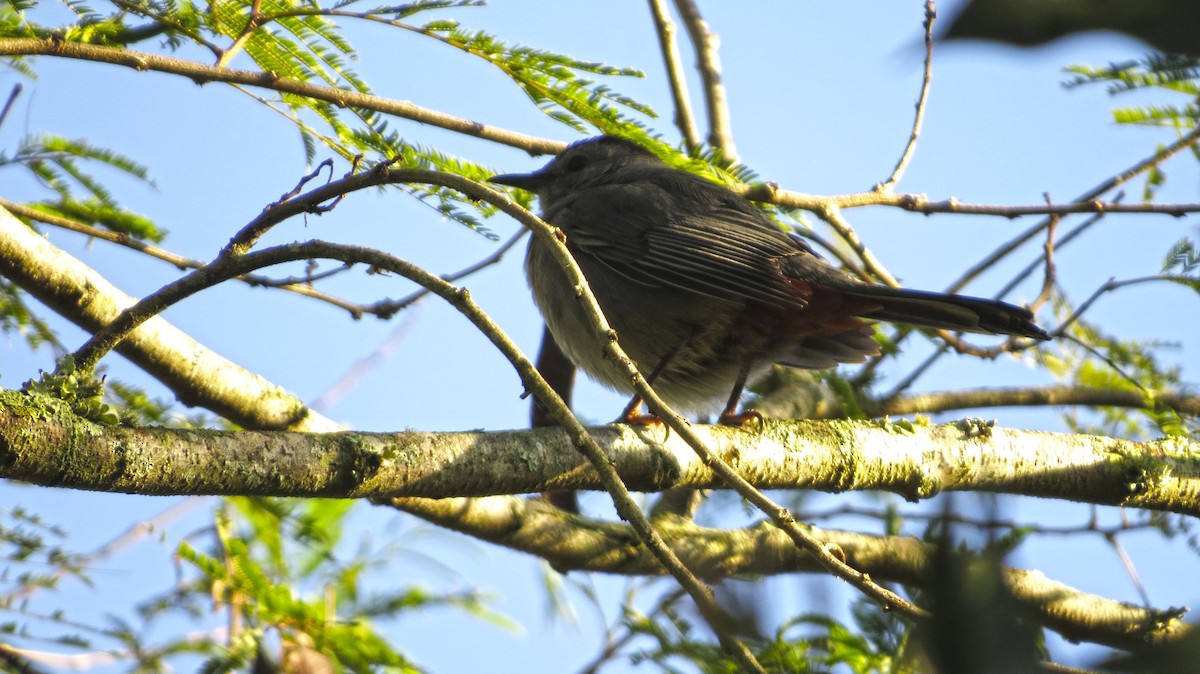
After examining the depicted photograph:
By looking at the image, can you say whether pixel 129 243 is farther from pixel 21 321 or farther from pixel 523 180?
pixel 523 180

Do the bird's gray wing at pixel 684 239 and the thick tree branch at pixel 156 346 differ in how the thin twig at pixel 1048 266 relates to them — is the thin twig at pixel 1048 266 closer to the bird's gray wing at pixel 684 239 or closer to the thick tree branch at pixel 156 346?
the bird's gray wing at pixel 684 239

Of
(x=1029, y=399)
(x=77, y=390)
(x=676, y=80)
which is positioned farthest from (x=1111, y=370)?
(x=77, y=390)

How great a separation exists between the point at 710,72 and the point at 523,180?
1545mm

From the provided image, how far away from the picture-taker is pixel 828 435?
3.63m

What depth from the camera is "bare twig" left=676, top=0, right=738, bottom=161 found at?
19.9 ft

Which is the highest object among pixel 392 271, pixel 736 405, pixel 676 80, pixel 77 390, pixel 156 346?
pixel 676 80

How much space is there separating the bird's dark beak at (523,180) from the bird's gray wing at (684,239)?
0.29 meters

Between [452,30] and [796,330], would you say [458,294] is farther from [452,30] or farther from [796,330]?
[796,330]

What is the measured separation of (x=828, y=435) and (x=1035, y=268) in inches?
78.6

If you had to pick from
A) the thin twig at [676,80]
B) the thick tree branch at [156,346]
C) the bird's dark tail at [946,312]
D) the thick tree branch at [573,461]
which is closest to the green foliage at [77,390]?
the thick tree branch at [573,461]

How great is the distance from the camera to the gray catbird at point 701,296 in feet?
13.9

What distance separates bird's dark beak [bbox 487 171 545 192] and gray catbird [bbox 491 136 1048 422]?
360mm

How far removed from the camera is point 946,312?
3.96 meters

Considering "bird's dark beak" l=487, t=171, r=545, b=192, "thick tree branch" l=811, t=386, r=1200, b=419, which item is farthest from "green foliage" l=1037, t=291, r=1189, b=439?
"bird's dark beak" l=487, t=171, r=545, b=192
